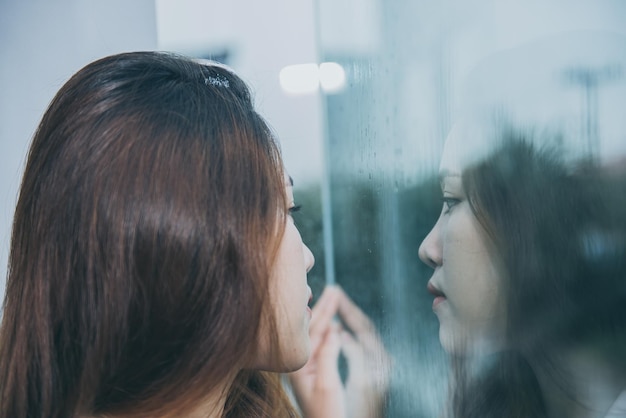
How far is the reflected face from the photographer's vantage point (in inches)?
34.3

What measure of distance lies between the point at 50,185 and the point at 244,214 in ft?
0.81

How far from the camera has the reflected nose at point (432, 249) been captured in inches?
42.1

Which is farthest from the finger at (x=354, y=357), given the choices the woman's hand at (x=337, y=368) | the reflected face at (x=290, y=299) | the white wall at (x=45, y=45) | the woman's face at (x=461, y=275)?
the white wall at (x=45, y=45)

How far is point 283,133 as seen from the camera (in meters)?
1.20

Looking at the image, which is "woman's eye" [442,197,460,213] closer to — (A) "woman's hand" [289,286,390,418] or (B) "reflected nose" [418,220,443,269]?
(B) "reflected nose" [418,220,443,269]

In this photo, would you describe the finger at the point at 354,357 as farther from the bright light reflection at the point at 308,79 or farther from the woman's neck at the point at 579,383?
the bright light reflection at the point at 308,79

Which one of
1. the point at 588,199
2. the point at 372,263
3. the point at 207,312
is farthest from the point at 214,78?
the point at 588,199

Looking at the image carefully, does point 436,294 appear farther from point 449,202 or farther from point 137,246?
point 137,246

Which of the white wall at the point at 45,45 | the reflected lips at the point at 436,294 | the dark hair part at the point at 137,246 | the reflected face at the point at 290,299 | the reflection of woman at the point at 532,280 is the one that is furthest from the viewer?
the white wall at the point at 45,45

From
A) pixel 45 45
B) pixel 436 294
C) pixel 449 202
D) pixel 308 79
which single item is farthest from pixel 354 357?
pixel 45 45

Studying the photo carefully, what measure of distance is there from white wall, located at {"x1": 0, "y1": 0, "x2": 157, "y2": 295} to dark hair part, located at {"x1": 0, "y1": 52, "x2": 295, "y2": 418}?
37 cm

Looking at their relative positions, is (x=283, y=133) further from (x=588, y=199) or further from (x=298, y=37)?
(x=588, y=199)

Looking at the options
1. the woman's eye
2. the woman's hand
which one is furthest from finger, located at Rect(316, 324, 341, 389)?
the woman's eye

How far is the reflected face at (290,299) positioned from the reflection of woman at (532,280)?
0.30 m
